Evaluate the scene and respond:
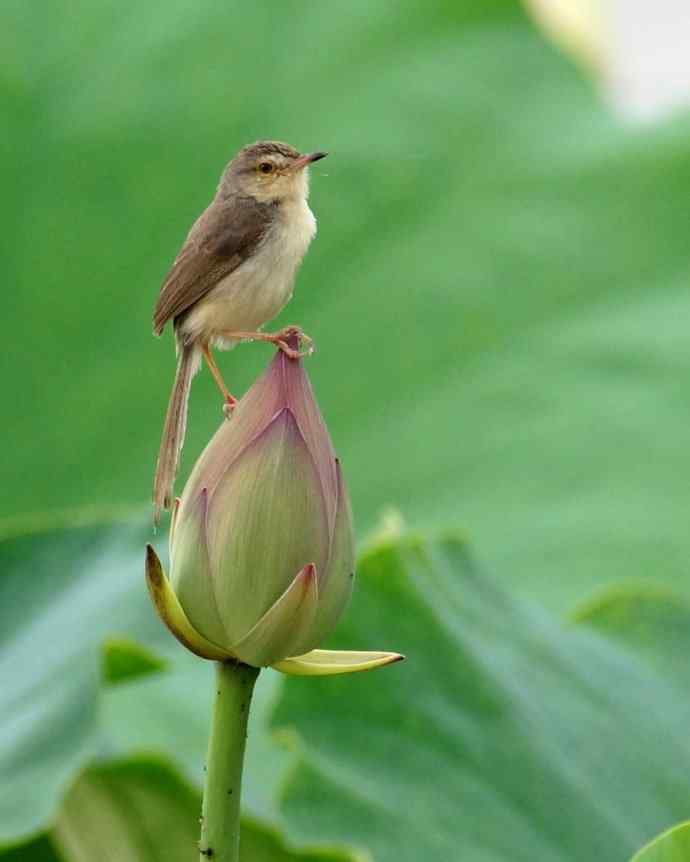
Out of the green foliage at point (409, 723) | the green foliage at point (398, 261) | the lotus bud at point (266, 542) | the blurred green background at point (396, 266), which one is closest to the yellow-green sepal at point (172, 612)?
the lotus bud at point (266, 542)

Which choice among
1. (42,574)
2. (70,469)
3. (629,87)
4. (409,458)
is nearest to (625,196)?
(409,458)

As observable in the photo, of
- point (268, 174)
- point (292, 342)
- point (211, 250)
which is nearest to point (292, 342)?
point (292, 342)

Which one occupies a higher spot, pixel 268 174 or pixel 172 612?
pixel 268 174

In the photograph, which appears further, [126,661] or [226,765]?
[126,661]

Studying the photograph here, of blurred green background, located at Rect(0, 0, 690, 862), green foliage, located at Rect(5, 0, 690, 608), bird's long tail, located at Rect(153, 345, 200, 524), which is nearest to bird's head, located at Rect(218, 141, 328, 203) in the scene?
bird's long tail, located at Rect(153, 345, 200, 524)

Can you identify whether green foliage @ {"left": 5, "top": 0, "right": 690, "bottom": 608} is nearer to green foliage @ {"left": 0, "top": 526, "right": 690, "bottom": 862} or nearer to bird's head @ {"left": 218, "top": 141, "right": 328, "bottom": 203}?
green foliage @ {"left": 0, "top": 526, "right": 690, "bottom": 862}

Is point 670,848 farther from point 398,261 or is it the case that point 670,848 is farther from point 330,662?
point 398,261

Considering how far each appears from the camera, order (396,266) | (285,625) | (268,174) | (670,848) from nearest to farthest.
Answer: (285,625) < (670,848) < (268,174) < (396,266)
